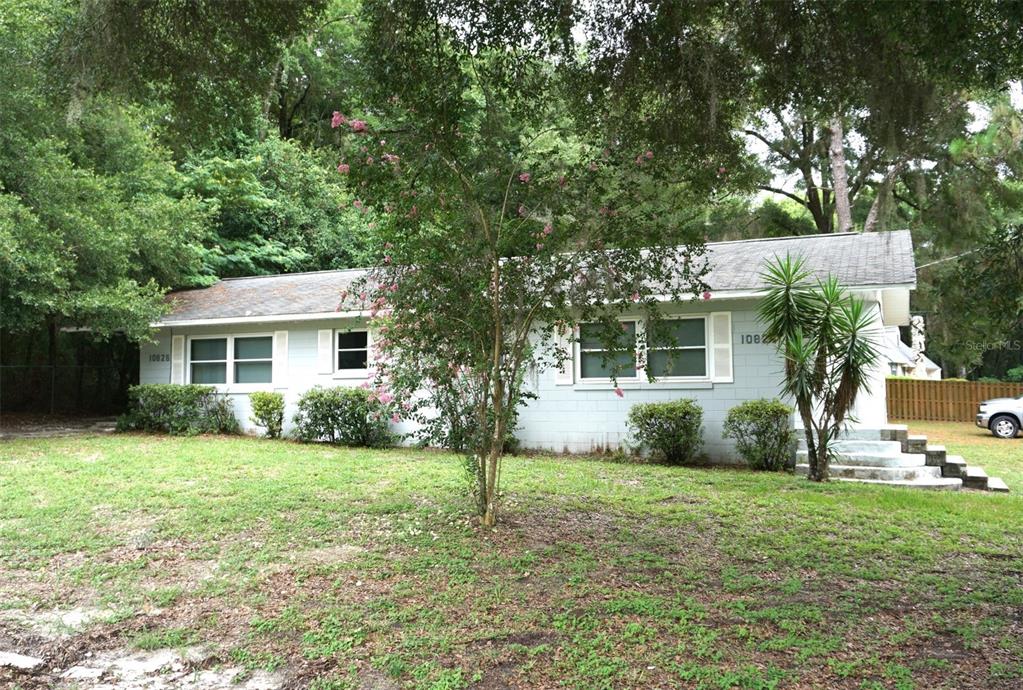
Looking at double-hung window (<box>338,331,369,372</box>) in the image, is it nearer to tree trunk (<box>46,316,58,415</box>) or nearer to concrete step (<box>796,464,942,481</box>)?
concrete step (<box>796,464,942,481</box>)

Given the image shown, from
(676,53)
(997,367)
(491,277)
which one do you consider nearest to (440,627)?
(491,277)

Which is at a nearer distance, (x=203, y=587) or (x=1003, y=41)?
(x=1003, y=41)

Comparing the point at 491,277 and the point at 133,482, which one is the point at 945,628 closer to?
the point at 491,277

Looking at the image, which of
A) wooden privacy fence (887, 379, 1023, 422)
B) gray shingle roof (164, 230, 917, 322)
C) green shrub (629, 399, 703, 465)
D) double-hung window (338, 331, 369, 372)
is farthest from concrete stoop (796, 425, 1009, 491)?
wooden privacy fence (887, 379, 1023, 422)

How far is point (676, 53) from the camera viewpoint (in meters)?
5.70

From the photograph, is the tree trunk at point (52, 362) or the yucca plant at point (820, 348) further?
the tree trunk at point (52, 362)

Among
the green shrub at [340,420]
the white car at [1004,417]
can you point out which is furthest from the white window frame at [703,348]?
the white car at [1004,417]

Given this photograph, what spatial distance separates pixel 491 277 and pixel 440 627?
2819 millimetres

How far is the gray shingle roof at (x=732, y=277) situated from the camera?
1059 centimetres

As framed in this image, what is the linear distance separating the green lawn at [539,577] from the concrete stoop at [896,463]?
88 cm

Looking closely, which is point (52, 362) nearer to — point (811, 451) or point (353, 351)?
point (353, 351)

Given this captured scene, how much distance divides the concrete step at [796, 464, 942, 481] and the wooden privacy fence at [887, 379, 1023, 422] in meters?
12.5

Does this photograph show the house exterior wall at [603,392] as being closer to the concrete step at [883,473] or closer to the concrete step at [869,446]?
the concrete step at [869,446]

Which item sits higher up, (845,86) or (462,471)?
(845,86)
